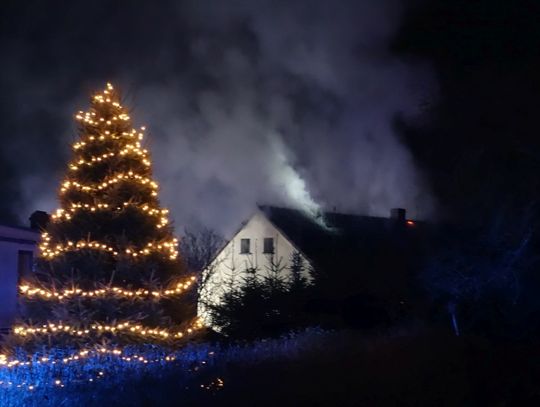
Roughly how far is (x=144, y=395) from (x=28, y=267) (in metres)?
13.1

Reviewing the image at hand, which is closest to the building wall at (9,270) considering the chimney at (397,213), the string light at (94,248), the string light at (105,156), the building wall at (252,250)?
the string light at (94,248)

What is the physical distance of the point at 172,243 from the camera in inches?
495

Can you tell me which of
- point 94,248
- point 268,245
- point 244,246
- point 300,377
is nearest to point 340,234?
point 268,245

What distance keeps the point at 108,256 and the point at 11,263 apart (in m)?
8.14

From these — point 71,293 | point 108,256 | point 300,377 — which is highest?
point 108,256

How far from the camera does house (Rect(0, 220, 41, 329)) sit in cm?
1888

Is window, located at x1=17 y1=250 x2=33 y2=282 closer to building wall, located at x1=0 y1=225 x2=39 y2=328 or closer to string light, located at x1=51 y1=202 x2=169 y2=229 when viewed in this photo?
building wall, located at x1=0 y1=225 x2=39 y2=328

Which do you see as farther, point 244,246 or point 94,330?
point 244,246

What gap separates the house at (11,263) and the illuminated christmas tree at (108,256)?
23.9 feet

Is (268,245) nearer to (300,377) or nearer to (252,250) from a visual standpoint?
(252,250)

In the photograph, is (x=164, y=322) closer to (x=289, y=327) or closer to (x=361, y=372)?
(x=361, y=372)

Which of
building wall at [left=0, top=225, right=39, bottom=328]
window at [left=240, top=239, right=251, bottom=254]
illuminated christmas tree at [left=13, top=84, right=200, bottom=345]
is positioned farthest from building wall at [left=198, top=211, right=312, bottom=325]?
illuminated christmas tree at [left=13, top=84, right=200, bottom=345]

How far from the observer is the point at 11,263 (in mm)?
19250

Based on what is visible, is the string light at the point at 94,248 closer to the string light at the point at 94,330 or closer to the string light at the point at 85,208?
the string light at the point at 85,208
